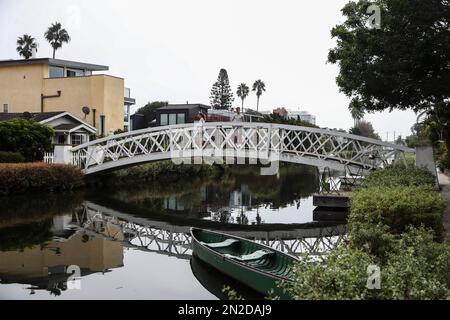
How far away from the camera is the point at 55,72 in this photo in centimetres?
4041

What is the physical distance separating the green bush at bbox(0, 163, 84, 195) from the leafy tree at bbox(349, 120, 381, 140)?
2929 inches

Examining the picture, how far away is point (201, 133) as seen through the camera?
27.2 meters

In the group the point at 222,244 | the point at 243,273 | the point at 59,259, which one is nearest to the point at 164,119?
the point at 59,259

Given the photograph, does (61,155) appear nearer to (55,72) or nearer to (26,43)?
(55,72)

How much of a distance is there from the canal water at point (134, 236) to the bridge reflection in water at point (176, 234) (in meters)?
0.04

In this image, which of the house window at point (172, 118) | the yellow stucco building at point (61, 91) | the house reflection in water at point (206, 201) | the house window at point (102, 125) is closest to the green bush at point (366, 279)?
the house reflection in water at point (206, 201)

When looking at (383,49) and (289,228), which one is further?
(289,228)

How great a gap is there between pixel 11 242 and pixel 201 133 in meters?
14.0

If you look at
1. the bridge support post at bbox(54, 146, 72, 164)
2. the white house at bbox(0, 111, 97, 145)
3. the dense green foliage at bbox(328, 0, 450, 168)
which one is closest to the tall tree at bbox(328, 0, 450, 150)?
the dense green foliage at bbox(328, 0, 450, 168)

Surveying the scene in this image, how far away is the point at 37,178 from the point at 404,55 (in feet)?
62.1

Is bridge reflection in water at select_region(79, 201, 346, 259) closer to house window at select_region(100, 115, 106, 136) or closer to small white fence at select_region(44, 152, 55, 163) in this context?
small white fence at select_region(44, 152, 55, 163)
